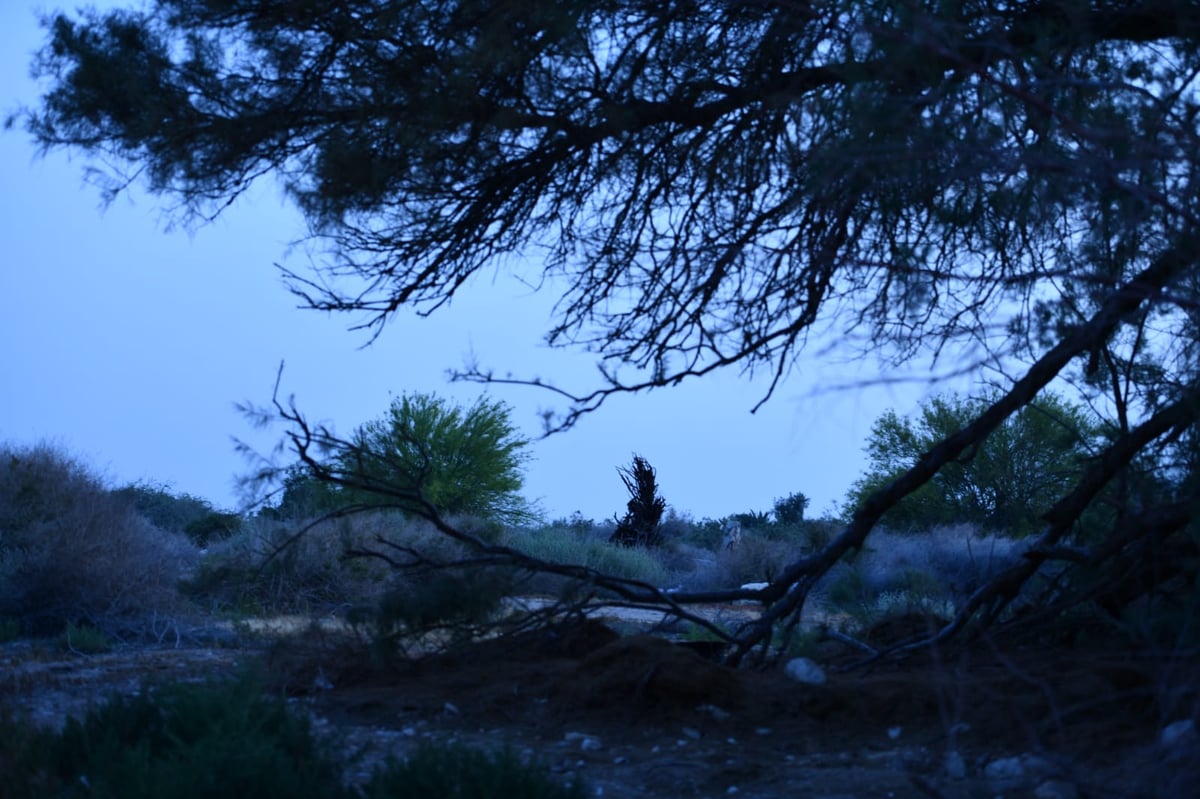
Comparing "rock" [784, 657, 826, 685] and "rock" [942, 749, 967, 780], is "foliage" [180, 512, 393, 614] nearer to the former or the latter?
"rock" [784, 657, 826, 685]

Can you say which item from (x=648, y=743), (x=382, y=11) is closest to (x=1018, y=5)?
(x=382, y=11)

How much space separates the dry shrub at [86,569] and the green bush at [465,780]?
6350mm

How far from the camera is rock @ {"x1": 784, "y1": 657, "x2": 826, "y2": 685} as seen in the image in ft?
19.3

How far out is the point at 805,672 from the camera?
19.5 feet

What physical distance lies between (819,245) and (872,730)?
2.56 metres

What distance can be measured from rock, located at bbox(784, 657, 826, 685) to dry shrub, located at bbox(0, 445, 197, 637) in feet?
18.9

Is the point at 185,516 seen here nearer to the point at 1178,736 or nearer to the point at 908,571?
the point at 908,571

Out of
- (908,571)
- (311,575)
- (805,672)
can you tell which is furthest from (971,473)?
(805,672)

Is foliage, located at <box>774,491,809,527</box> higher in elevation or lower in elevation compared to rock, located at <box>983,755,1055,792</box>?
higher

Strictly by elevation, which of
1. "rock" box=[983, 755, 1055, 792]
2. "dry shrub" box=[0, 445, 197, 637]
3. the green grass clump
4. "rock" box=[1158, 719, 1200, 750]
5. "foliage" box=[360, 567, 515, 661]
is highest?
"dry shrub" box=[0, 445, 197, 637]

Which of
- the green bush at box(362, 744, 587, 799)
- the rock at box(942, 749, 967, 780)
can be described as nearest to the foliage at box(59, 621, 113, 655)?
the green bush at box(362, 744, 587, 799)

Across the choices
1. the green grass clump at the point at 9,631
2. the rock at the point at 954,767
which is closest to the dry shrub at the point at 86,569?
the green grass clump at the point at 9,631

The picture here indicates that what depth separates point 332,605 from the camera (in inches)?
485

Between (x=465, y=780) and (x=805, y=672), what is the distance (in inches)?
92.9
